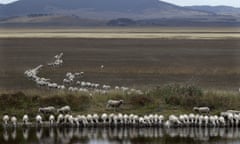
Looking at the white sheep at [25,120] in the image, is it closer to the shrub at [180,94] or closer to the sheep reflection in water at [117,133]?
the sheep reflection in water at [117,133]

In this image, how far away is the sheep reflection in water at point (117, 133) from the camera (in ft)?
79.6

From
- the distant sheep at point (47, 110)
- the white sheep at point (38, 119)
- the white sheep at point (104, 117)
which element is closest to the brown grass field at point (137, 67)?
the distant sheep at point (47, 110)

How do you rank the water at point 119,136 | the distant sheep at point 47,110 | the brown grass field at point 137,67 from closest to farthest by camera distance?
the water at point 119,136
the distant sheep at point 47,110
the brown grass field at point 137,67

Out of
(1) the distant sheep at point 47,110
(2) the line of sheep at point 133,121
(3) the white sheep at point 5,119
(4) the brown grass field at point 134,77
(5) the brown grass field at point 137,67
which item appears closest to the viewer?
(2) the line of sheep at point 133,121

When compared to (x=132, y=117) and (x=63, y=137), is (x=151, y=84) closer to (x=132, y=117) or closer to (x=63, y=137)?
(x=132, y=117)

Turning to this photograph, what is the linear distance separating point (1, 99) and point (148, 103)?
6.97 m

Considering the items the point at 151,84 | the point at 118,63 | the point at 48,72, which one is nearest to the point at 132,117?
the point at 151,84

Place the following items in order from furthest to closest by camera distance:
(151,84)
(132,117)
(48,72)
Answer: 1. (48,72)
2. (151,84)
3. (132,117)

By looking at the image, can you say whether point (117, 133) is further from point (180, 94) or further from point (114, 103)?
point (180, 94)

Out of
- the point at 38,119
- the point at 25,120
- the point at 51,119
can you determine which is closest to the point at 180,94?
the point at 51,119

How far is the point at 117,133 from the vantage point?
2505 cm

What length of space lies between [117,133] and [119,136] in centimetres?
54

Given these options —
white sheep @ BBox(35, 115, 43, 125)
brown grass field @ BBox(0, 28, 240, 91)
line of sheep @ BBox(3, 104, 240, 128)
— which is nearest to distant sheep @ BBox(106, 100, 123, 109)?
line of sheep @ BBox(3, 104, 240, 128)

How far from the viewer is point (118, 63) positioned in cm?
5719
